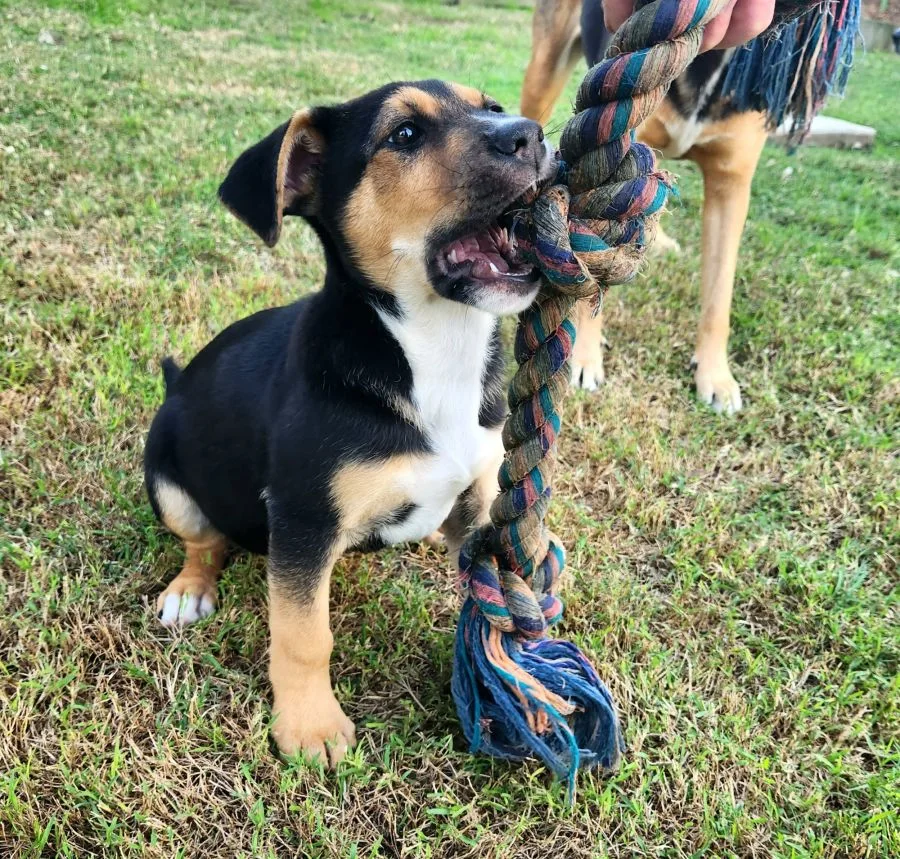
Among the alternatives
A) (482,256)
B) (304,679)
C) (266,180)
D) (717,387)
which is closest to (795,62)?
(717,387)

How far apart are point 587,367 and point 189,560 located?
2284 millimetres

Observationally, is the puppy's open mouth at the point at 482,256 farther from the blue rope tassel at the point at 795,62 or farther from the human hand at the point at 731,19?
the blue rope tassel at the point at 795,62

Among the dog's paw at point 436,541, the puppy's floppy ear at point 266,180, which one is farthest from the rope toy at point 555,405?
the dog's paw at point 436,541

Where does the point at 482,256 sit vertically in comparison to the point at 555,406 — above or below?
above

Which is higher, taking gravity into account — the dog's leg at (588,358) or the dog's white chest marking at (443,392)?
the dog's white chest marking at (443,392)

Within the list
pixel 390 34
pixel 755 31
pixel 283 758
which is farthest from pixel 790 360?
pixel 390 34

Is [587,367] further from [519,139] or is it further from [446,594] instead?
[519,139]

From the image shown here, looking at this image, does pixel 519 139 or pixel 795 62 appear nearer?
pixel 519 139

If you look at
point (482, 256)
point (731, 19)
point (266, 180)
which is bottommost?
point (482, 256)

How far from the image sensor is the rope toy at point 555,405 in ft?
5.75

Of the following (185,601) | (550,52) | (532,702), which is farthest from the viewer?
(550,52)

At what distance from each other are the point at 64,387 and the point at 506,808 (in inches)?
108

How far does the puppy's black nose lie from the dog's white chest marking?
471 mm

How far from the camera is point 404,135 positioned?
7.84 ft
